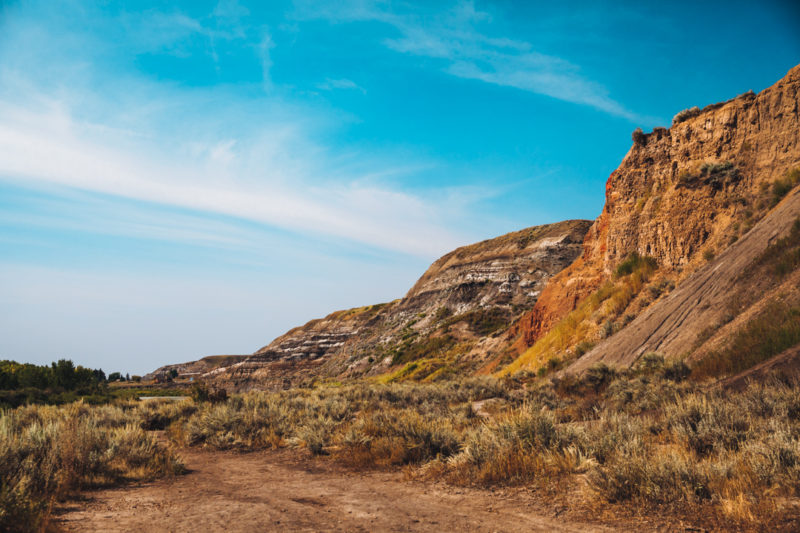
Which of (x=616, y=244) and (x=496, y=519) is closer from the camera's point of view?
(x=496, y=519)

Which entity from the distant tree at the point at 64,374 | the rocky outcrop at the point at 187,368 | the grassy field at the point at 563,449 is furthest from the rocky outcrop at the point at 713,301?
the rocky outcrop at the point at 187,368

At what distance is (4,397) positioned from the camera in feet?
80.4

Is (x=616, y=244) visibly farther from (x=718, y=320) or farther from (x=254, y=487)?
(x=254, y=487)

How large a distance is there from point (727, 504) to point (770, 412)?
13.7 ft

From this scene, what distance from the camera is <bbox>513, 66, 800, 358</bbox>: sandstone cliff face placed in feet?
60.5

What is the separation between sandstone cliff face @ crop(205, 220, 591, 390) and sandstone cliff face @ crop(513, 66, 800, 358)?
19.5m

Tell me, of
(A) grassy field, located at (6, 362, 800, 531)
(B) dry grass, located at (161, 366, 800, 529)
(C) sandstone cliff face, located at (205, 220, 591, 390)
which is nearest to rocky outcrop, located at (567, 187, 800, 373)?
(B) dry grass, located at (161, 366, 800, 529)

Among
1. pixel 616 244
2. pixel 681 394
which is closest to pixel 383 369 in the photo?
pixel 616 244

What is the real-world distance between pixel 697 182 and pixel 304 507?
24214 millimetres

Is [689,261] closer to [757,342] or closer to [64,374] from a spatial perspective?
[757,342]

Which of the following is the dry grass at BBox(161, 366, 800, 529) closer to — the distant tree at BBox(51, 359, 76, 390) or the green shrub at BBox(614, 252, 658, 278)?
the green shrub at BBox(614, 252, 658, 278)

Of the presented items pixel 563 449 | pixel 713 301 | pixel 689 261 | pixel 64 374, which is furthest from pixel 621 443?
pixel 64 374

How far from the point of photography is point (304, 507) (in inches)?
226

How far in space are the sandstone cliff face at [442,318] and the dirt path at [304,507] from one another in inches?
1356
